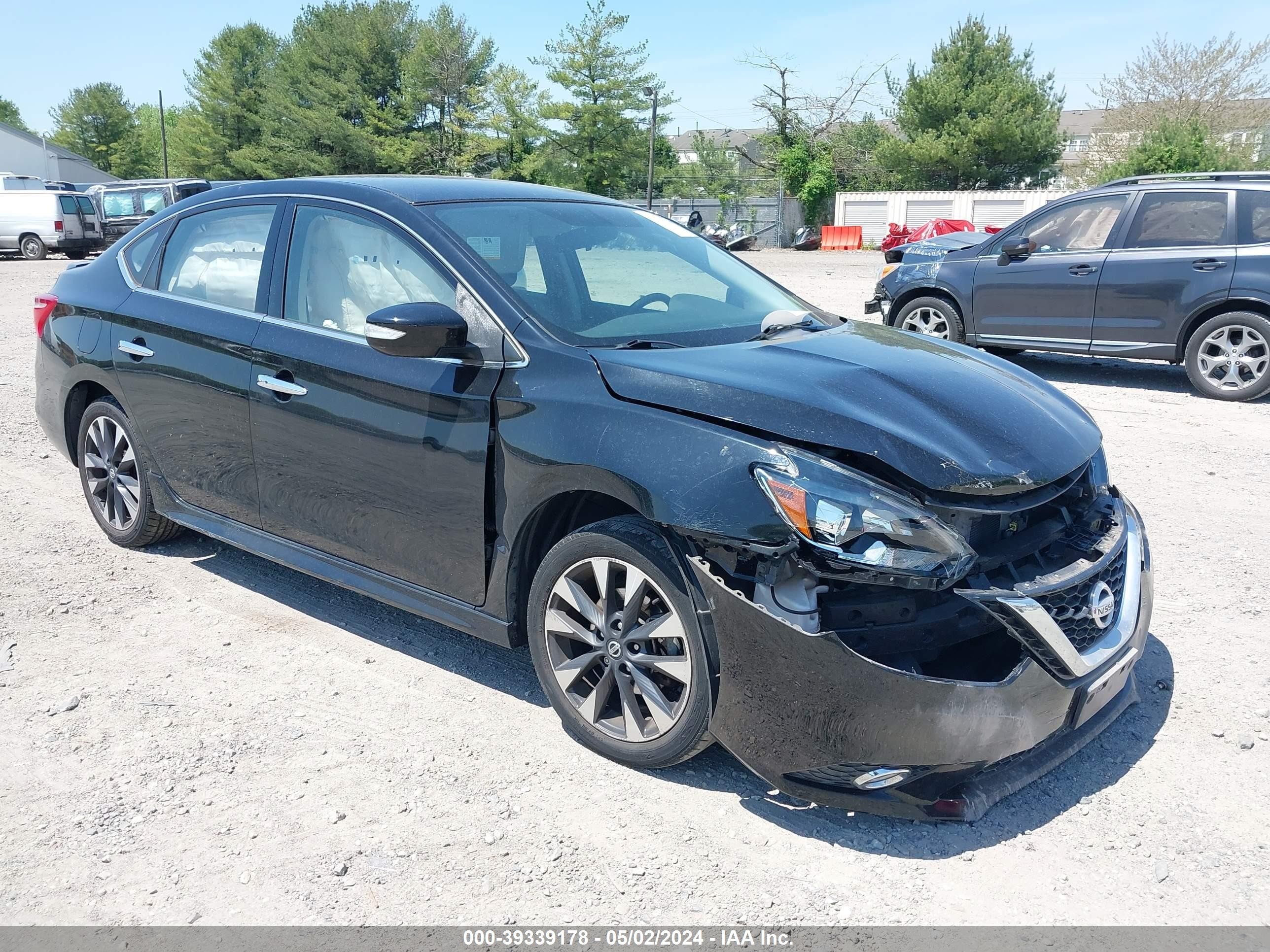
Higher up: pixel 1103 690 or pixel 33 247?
pixel 33 247

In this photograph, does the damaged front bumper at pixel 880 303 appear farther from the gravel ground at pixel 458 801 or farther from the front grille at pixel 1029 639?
the front grille at pixel 1029 639

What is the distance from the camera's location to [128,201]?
93.2 feet

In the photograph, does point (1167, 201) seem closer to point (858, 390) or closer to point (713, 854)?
point (858, 390)

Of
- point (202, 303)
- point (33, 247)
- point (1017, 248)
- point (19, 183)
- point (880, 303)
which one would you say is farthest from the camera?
point (19, 183)

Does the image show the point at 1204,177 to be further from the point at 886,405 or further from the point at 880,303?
the point at 886,405

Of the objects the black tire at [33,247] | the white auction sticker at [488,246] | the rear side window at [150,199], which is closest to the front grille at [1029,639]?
the white auction sticker at [488,246]

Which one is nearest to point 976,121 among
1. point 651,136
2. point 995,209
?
point 995,209

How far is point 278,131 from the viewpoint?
60.6m

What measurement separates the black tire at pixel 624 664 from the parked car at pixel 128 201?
27.6 m

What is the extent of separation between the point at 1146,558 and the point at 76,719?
11.8 ft

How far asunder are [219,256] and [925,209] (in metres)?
42.6

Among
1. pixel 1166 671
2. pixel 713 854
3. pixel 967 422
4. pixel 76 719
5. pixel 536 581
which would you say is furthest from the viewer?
pixel 1166 671

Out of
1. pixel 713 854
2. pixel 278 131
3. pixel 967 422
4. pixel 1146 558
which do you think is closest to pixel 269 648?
pixel 713 854

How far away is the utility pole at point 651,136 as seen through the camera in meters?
43.0
